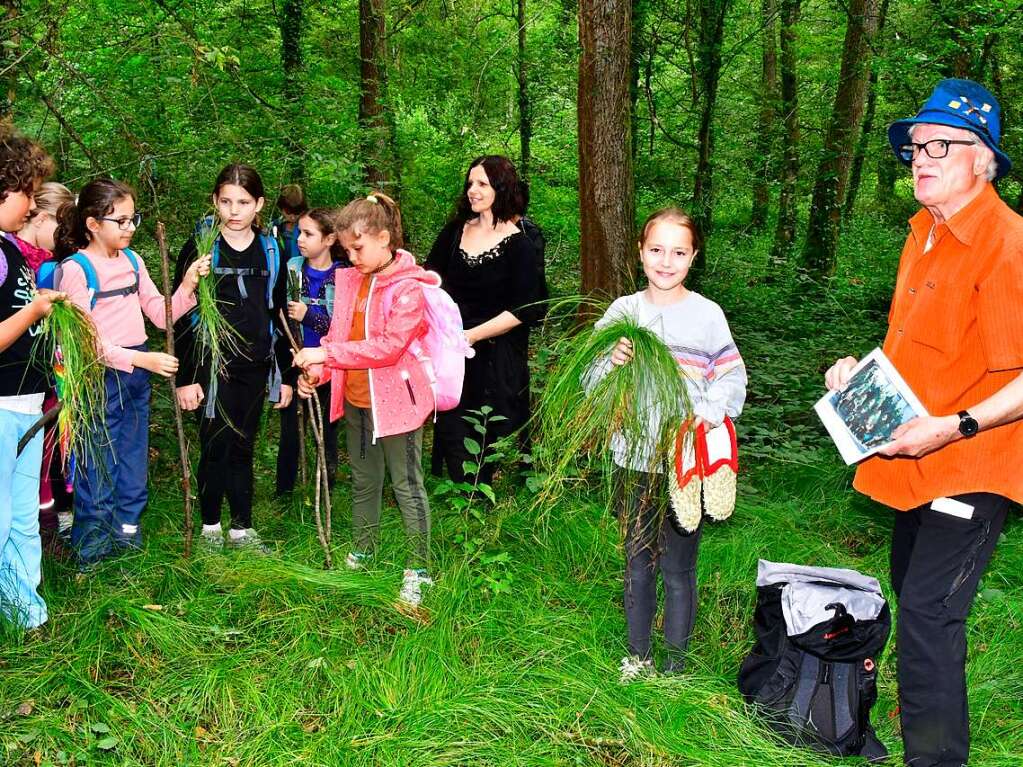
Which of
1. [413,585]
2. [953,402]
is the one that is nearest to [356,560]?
[413,585]

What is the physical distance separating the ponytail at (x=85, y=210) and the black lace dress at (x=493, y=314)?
5.04 ft

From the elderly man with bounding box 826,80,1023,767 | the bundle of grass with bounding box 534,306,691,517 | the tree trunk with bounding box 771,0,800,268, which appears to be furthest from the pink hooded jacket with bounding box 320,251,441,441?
the tree trunk with bounding box 771,0,800,268

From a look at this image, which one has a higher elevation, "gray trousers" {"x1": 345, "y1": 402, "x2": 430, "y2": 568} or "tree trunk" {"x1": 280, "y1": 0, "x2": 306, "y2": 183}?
"tree trunk" {"x1": 280, "y1": 0, "x2": 306, "y2": 183}

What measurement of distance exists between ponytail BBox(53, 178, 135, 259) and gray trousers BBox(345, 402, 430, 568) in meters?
1.32

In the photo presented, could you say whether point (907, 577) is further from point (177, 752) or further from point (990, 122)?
point (177, 752)

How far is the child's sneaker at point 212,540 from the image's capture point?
3857mm

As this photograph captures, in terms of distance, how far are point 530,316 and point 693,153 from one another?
25.6 feet

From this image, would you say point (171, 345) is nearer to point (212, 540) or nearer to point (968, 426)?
point (212, 540)

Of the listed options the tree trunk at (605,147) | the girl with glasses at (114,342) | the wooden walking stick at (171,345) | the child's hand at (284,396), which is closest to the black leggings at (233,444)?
the child's hand at (284,396)

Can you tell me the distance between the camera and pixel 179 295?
12.3ft

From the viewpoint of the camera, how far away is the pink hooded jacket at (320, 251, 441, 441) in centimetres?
350

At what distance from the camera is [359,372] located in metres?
3.78

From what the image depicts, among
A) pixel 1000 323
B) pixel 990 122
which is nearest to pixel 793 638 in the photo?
pixel 1000 323

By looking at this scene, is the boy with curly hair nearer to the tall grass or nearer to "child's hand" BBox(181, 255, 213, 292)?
the tall grass
